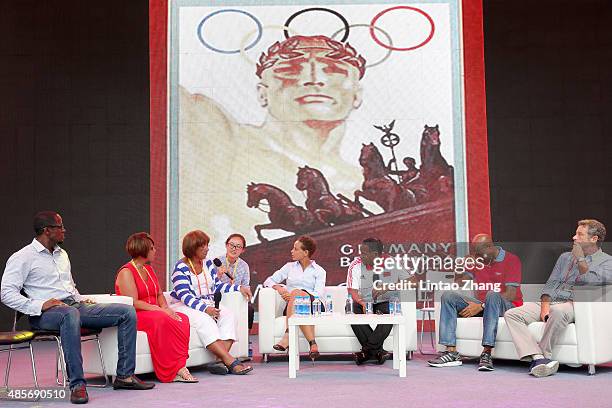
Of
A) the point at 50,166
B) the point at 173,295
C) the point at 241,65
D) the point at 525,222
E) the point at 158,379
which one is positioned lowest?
the point at 158,379

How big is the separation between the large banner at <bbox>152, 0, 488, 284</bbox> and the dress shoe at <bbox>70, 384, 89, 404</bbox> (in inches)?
153

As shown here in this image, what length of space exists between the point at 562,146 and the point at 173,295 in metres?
4.46

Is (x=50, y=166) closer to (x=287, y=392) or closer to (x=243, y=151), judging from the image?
(x=243, y=151)

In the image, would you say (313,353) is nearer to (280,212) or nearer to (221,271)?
(221,271)

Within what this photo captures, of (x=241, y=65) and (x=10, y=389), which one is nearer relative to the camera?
(x=10, y=389)

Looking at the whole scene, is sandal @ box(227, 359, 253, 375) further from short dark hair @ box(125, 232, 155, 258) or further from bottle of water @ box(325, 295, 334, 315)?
short dark hair @ box(125, 232, 155, 258)

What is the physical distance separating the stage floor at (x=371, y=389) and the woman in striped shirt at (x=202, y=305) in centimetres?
14

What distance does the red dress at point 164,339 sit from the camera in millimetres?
4566

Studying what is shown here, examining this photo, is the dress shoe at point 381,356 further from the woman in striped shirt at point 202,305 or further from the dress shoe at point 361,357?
the woman in striped shirt at point 202,305

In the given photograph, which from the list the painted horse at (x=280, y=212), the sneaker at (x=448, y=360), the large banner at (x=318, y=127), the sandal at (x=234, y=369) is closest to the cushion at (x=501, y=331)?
the sneaker at (x=448, y=360)

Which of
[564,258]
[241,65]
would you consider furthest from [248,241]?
[564,258]

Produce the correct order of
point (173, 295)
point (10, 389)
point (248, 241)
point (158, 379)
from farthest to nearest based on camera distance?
point (248, 241), point (173, 295), point (158, 379), point (10, 389)

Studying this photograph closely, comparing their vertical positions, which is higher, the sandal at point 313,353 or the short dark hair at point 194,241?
the short dark hair at point 194,241

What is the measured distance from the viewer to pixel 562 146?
304 inches
